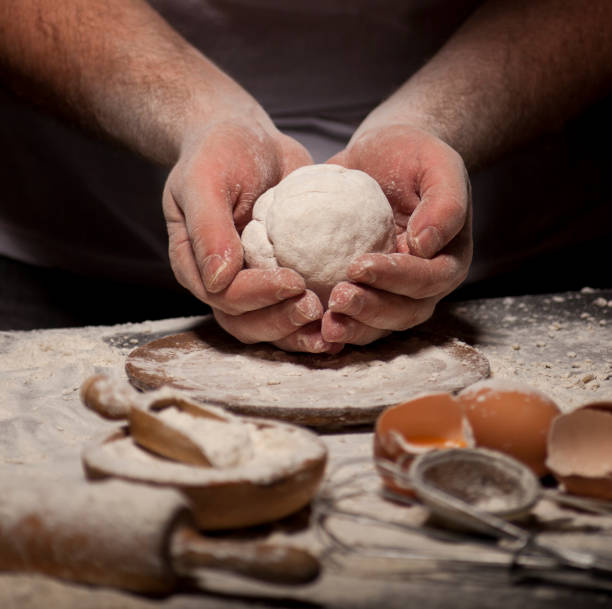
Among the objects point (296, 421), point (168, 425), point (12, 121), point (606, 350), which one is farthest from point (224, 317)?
point (12, 121)

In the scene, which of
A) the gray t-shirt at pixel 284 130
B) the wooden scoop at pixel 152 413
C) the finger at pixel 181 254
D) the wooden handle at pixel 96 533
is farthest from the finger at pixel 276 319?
the gray t-shirt at pixel 284 130

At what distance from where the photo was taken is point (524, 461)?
1122 mm

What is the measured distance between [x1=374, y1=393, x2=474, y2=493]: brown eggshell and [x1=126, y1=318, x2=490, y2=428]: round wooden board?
283mm

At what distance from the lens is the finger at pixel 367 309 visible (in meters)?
1.62

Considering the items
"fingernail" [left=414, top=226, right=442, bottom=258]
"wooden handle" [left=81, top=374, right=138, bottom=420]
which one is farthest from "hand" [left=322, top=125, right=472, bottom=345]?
"wooden handle" [left=81, top=374, right=138, bottom=420]

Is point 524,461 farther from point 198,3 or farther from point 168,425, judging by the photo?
point 198,3

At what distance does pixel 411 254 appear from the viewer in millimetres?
1731

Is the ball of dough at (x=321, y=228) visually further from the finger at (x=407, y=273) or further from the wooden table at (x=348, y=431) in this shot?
the wooden table at (x=348, y=431)

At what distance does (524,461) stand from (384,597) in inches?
13.5

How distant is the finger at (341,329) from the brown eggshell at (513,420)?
1.67 ft

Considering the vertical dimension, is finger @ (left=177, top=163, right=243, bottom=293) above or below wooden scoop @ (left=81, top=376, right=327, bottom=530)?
above

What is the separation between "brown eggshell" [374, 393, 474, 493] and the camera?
1.12m

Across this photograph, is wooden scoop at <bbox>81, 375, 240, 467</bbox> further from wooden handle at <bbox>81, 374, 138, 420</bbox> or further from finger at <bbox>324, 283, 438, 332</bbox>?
finger at <bbox>324, 283, 438, 332</bbox>

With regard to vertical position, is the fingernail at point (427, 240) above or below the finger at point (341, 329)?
above
